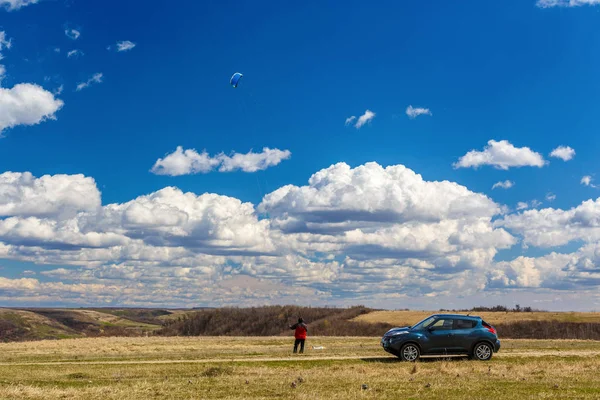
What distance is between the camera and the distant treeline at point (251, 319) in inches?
3634

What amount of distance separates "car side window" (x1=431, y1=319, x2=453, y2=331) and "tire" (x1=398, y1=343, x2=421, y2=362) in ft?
3.94

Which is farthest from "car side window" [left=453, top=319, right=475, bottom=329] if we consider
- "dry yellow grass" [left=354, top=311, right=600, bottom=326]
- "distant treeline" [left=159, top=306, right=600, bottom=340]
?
"dry yellow grass" [left=354, top=311, right=600, bottom=326]

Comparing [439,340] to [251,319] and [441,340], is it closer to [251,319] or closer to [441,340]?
[441,340]

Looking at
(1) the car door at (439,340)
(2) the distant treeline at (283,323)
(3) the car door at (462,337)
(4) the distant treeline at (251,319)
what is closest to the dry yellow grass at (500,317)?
(2) the distant treeline at (283,323)

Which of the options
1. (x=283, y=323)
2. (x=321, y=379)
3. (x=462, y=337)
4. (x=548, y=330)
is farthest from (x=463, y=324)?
(x=283, y=323)

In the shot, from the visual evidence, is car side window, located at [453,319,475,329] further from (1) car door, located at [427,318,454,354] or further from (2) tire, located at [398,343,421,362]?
(2) tire, located at [398,343,421,362]

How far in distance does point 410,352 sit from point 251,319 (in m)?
74.6

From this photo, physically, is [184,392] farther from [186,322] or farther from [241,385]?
[186,322]

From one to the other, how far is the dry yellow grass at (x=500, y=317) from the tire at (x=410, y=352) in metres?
45.4

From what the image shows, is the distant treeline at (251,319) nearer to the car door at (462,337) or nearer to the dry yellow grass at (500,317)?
the dry yellow grass at (500,317)

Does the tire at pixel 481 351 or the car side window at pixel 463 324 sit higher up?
the car side window at pixel 463 324

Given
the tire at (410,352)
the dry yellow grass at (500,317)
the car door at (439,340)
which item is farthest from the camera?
the dry yellow grass at (500,317)

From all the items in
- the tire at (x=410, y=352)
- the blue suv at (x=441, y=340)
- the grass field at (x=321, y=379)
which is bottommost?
the grass field at (x=321, y=379)

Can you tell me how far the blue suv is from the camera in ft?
85.6
